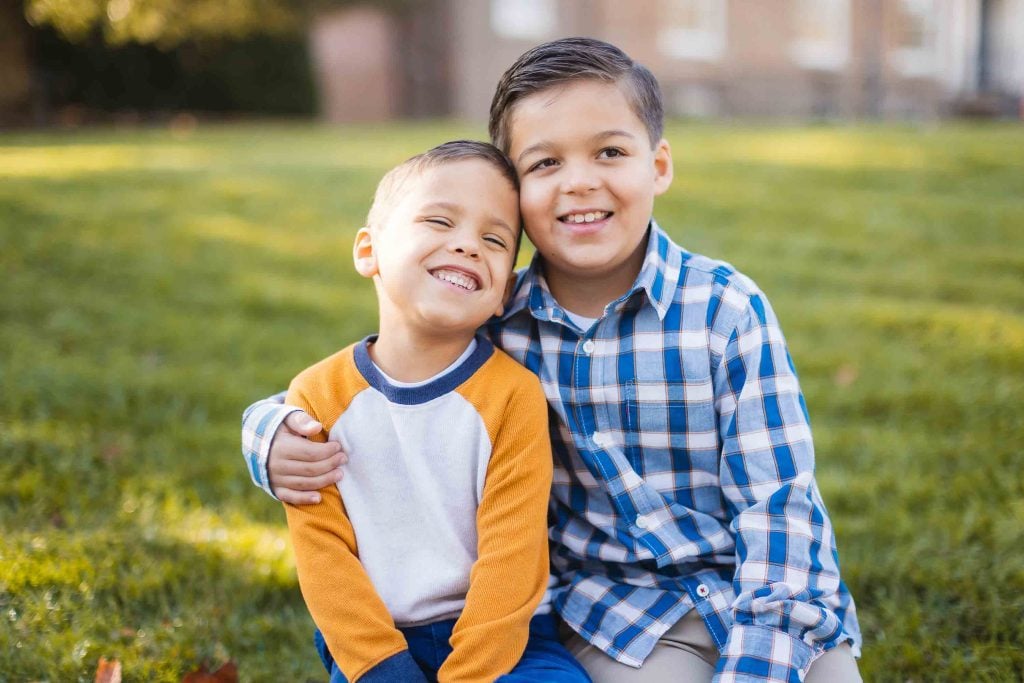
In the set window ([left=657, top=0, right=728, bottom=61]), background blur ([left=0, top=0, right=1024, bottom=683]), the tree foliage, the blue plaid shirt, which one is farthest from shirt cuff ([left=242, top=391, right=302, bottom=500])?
window ([left=657, top=0, right=728, bottom=61])

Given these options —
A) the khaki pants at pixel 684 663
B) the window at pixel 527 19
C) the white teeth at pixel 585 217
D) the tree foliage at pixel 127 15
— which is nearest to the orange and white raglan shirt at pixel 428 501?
the khaki pants at pixel 684 663

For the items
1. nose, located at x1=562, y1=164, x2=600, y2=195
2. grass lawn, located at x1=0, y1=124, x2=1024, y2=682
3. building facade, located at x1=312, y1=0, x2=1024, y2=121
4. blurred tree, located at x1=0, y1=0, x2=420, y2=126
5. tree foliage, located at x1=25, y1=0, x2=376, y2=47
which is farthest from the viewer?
building facade, located at x1=312, y1=0, x2=1024, y2=121

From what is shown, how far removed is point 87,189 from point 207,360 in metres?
3.16

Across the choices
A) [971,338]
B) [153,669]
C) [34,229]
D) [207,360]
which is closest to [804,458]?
[153,669]

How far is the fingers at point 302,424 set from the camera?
1.88 m

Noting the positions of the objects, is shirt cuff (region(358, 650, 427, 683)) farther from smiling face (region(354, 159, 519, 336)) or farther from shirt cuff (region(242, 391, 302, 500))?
smiling face (region(354, 159, 519, 336))

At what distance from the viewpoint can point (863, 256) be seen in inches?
225

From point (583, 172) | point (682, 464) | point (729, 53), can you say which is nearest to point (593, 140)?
point (583, 172)

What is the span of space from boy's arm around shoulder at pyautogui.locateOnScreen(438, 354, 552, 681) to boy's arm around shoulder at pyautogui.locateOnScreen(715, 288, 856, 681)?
0.39 metres

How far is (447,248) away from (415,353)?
0.23 metres

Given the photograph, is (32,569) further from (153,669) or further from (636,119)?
(636,119)

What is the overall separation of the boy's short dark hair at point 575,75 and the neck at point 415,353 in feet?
1.54

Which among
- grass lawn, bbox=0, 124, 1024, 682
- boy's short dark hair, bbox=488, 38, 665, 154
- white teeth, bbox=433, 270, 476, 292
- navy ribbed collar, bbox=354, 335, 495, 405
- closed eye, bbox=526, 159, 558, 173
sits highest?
boy's short dark hair, bbox=488, 38, 665, 154

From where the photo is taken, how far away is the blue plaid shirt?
6.19ft
